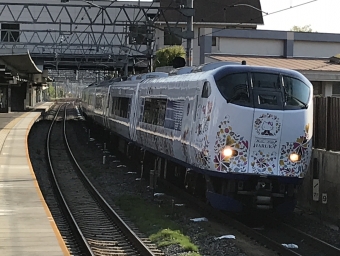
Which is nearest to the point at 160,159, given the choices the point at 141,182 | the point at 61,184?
the point at 141,182

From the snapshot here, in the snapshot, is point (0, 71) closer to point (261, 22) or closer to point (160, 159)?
point (261, 22)

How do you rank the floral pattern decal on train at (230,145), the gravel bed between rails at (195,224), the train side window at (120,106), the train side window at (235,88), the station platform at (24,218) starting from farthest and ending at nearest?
the train side window at (120,106) → the train side window at (235,88) → the floral pattern decal on train at (230,145) → the gravel bed between rails at (195,224) → the station platform at (24,218)

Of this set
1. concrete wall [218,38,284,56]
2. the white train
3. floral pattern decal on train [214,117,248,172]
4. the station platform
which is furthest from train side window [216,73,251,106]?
concrete wall [218,38,284,56]

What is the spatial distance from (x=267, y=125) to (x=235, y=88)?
886mm

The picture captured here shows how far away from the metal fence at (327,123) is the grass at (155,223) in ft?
11.5

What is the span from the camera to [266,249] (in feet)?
36.9

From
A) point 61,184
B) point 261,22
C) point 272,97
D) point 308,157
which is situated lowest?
point 61,184

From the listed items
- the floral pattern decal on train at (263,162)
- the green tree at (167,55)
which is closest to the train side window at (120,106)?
the floral pattern decal on train at (263,162)

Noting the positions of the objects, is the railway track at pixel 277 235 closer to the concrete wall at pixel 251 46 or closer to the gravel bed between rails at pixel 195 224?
the gravel bed between rails at pixel 195 224

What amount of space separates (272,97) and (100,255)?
417cm

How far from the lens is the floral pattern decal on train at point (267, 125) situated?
1255 centimetres

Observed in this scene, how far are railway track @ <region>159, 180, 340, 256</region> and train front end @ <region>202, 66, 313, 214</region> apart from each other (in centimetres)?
42

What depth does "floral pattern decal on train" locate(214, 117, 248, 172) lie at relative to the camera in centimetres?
1252

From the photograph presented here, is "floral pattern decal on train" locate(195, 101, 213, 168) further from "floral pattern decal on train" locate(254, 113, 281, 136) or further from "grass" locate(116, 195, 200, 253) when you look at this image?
"grass" locate(116, 195, 200, 253)
